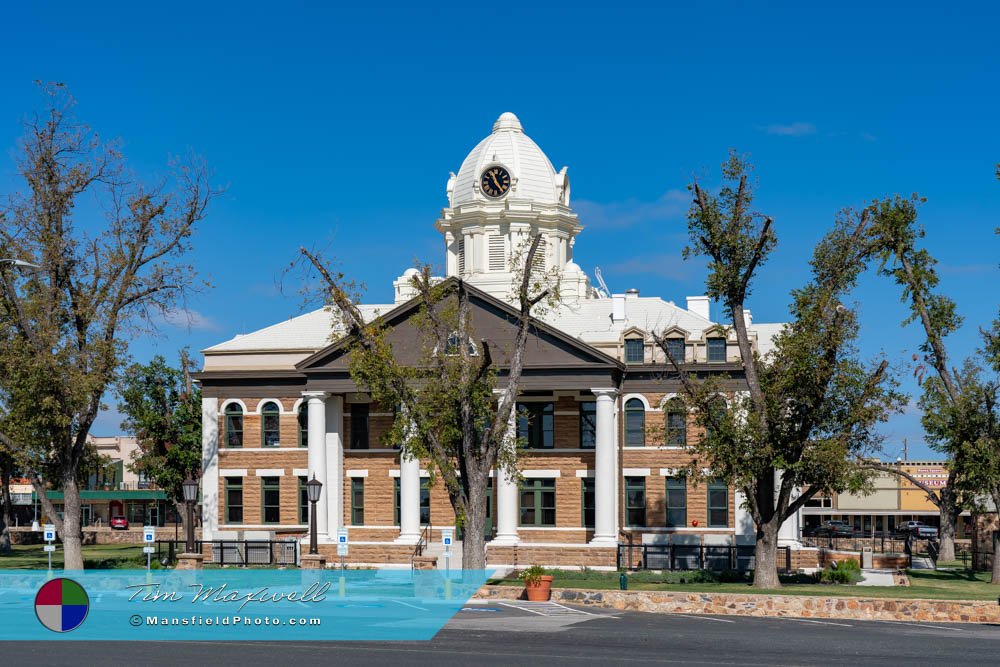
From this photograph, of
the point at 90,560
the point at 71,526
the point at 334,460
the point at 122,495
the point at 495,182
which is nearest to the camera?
the point at 71,526

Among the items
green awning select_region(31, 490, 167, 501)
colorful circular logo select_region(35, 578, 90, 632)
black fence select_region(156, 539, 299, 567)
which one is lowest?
green awning select_region(31, 490, 167, 501)

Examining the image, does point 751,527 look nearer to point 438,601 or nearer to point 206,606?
point 438,601

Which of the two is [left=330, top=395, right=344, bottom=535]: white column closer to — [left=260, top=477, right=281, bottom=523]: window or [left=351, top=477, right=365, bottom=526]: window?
[left=351, top=477, right=365, bottom=526]: window

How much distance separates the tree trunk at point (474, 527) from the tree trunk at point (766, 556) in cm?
772

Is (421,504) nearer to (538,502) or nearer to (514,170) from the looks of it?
(538,502)

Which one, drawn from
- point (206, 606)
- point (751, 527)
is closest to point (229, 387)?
point (751, 527)

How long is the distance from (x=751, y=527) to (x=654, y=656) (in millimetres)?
25649

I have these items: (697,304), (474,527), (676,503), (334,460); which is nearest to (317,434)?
(334,460)

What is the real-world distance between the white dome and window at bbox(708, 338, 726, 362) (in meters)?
14.6

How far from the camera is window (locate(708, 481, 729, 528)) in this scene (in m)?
48.2

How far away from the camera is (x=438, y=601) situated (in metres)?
32.6

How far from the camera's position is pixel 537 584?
1277 inches

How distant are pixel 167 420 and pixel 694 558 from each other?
93.8ft

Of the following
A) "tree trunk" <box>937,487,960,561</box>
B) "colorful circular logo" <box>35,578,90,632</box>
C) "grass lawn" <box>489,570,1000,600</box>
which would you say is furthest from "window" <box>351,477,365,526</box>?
"tree trunk" <box>937,487,960,561</box>
